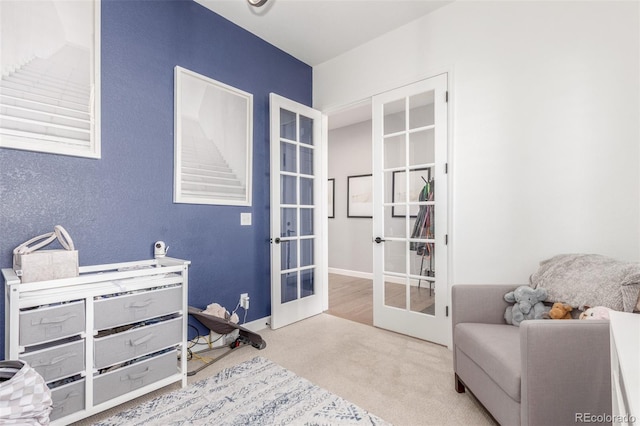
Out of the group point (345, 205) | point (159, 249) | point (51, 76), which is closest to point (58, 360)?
point (159, 249)

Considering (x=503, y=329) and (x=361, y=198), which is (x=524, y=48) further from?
(x=361, y=198)

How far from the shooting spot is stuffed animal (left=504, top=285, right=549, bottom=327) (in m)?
1.73

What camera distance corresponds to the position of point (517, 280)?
2252mm

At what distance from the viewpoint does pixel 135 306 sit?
5.60ft

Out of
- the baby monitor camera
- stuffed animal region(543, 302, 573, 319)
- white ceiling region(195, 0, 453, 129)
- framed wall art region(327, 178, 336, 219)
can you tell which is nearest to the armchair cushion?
stuffed animal region(543, 302, 573, 319)

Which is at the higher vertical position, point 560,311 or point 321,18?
point 321,18

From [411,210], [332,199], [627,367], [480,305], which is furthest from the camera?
[332,199]

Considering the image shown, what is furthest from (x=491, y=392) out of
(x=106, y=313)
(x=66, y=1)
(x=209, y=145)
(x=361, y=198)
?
(x=361, y=198)

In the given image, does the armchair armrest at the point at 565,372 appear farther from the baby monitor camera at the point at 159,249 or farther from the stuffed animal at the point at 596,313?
the baby monitor camera at the point at 159,249

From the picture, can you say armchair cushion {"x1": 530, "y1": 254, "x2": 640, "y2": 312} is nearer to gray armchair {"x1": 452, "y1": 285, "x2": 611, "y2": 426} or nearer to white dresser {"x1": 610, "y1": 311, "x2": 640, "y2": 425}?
gray armchair {"x1": 452, "y1": 285, "x2": 611, "y2": 426}

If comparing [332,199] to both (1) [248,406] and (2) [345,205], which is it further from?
(1) [248,406]

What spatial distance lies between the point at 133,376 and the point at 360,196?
4.23 m

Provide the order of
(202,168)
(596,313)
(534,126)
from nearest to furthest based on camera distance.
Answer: (596,313), (534,126), (202,168)

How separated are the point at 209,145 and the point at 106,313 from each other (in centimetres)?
148
